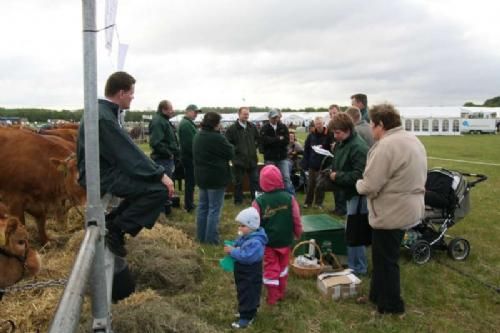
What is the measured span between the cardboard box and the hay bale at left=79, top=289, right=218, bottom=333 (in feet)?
5.40

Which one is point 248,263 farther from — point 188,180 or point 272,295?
point 188,180

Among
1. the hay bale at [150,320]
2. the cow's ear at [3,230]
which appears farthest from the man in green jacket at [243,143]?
the cow's ear at [3,230]

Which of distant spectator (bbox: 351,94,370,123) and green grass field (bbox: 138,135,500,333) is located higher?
distant spectator (bbox: 351,94,370,123)

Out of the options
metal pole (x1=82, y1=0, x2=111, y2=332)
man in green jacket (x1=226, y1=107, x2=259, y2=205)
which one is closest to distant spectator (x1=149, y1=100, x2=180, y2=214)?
man in green jacket (x1=226, y1=107, x2=259, y2=205)

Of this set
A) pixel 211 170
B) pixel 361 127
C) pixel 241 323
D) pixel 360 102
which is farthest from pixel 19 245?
pixel 360 102

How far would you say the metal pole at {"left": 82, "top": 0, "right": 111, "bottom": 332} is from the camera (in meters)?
1.78

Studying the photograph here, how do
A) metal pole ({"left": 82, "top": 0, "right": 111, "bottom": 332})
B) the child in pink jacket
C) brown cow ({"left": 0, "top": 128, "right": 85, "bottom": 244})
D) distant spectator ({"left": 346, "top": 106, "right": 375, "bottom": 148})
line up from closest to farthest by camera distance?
1. metal pole ({"left": 82, "top": 0, "right": 111, "bottom": 332})
2. the child in pink jacket
3. brown cow ({"left": 0, "top": 128, "right": 85, "bottom": 244})
4. distant spectator ({"left": 346, "top": 106, "right": 375, "bottom": 148})

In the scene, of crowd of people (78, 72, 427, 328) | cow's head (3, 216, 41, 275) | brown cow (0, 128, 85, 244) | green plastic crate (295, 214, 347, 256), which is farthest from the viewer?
brown cow (0, 128, 85, 244)

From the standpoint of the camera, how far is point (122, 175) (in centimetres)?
317

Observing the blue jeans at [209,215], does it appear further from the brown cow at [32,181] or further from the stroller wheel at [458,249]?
the stroller wheel at [458,249]

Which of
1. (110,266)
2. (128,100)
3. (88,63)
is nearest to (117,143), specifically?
(128,100)

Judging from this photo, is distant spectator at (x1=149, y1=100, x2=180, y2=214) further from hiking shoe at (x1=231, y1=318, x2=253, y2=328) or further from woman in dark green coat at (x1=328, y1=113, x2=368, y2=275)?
hiking shoe at (x1=231, y1=318, x2=253, y2=328)

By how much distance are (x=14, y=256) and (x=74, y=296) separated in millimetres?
1682

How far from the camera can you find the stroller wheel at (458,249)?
6016mm
